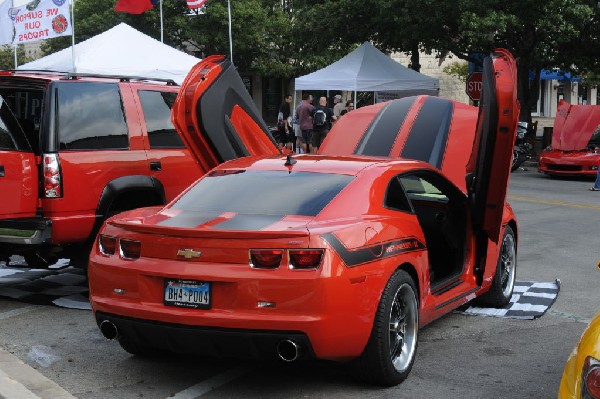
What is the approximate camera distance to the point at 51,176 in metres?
7.27

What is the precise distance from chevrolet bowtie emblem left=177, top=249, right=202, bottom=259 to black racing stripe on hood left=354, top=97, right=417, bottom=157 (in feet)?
14.2

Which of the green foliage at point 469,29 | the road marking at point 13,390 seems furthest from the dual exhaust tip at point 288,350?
the green foliage at point 469,29

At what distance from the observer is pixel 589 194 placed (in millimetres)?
17453

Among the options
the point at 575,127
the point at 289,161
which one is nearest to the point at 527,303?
the point at 289,161

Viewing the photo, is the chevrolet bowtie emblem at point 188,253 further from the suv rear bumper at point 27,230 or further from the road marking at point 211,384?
the suv rear bumper at point 27,230

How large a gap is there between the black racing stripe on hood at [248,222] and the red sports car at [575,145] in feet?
54.5

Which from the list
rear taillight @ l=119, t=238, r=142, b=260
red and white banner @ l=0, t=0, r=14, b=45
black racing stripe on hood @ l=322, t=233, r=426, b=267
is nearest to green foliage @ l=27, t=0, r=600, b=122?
red and white banner @ l=0, t=0, r=14, b=45

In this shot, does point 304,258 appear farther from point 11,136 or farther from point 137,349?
point 11,136

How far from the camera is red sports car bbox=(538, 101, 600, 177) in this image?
20.5m

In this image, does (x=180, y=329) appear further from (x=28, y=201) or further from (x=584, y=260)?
(x=584, y=260)

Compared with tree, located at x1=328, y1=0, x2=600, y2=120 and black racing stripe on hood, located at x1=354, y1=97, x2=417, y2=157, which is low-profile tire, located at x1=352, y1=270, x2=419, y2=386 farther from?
tree, located at x1=328, y1=0, x2=600, y2=120

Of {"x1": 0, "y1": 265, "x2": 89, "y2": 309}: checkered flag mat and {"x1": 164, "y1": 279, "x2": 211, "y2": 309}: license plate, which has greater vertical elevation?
{"x1": 164, "y1": 279, "x2": 211, "y2": 309}: license plate

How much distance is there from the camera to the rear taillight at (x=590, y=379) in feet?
10.8

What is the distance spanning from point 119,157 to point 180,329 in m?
3.26
